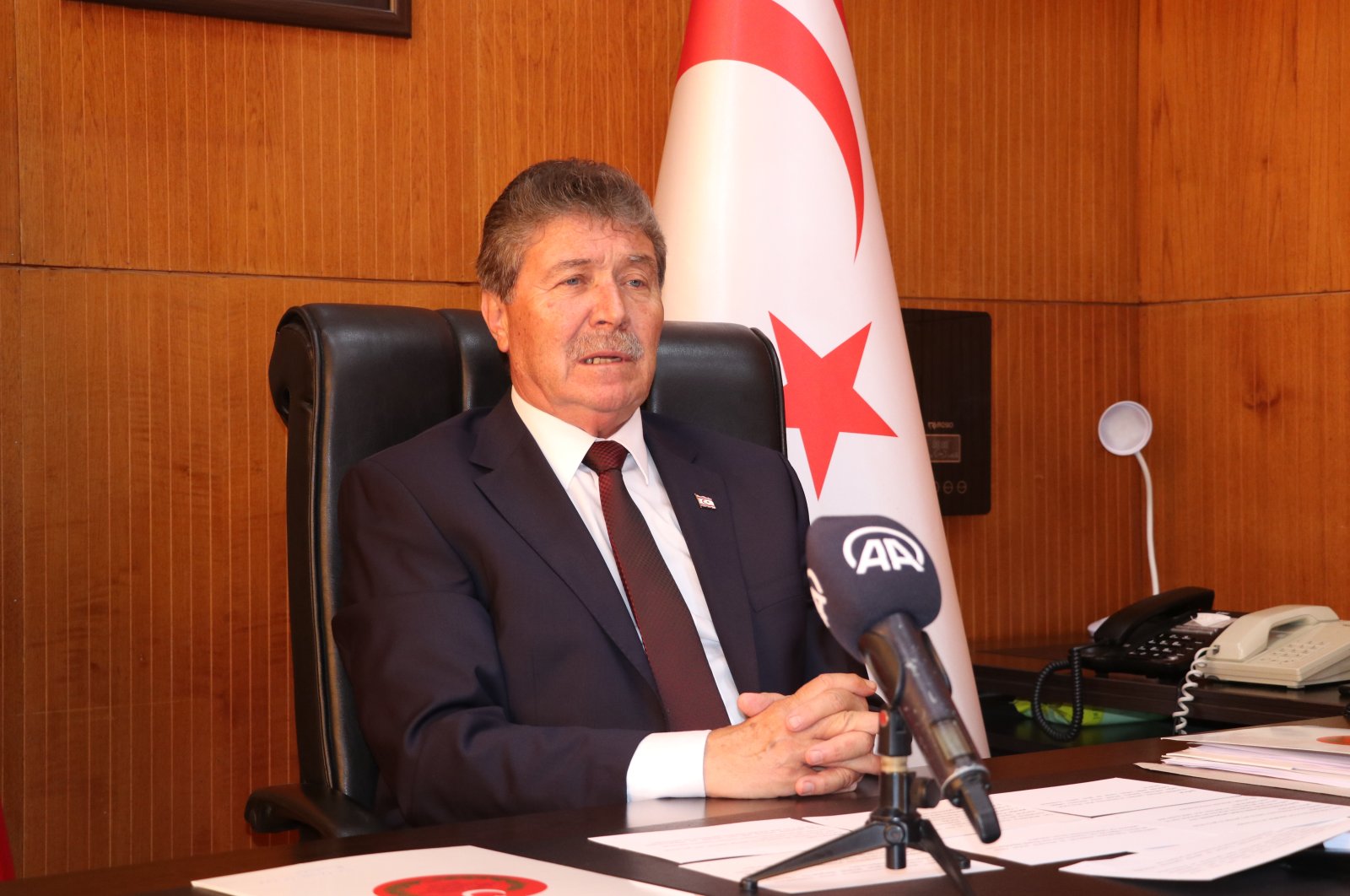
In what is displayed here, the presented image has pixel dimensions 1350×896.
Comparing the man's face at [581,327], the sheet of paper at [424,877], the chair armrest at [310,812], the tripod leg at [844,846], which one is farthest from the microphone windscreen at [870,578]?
the man's face at [581,327]

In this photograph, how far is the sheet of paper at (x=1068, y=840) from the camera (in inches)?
40.4

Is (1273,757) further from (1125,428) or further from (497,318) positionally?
(1125,428)

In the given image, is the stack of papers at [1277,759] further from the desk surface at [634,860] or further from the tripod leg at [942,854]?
the tripod leg at [942,854]

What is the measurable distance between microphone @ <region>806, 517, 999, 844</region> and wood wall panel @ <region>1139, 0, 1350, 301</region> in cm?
281

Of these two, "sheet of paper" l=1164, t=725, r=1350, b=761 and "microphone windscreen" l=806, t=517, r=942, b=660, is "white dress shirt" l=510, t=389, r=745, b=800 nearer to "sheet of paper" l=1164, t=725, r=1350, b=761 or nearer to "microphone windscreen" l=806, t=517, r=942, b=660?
"sheet of paper" l=1164, t=725, r=1350, b=761

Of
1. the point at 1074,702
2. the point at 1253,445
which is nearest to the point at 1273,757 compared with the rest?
the point at 1074,702

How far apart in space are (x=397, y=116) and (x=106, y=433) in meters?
0.79

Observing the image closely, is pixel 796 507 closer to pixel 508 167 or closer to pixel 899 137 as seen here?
pixel 508 167

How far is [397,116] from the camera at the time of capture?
→ 9.07 feet

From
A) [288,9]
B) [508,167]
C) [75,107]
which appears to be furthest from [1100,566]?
[75,107]

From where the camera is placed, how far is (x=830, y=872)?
1.00m

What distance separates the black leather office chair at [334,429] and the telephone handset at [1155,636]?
4.16 feet

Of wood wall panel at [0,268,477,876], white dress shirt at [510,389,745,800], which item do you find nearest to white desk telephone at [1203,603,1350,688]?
white dress shirt at [510,389,745,800]

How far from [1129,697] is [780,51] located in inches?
51.5
